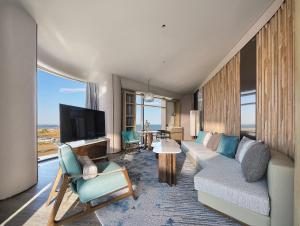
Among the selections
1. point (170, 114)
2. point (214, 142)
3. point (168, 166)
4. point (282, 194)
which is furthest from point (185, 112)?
point (282, 194)

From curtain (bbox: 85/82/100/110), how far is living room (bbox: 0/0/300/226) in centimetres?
95

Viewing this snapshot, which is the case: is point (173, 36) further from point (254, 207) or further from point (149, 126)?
point (149, 126)

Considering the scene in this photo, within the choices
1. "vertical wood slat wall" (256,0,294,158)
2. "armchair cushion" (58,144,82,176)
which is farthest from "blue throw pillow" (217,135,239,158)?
"armchair cushion" (58,144,82,176)

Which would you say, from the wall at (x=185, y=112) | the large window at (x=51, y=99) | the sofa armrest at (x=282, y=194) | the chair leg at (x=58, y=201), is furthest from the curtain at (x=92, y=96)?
the wall at (x=185, y=112)

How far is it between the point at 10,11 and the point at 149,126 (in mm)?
5259

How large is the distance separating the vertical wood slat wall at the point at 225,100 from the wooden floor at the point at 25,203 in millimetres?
3709

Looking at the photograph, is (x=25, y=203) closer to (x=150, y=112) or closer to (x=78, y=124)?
(x=78, y=124)

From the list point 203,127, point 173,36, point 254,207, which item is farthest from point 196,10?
point 203,127

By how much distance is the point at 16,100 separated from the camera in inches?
89.4

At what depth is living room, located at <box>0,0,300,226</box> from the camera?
1710 mm

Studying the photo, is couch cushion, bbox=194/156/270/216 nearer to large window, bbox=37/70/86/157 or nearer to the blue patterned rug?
the blue patterned rug

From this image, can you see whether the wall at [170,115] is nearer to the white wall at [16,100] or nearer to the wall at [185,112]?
the wall at [185,112]

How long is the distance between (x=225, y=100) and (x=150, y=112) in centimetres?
386

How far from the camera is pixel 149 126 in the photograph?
668 centimetres
